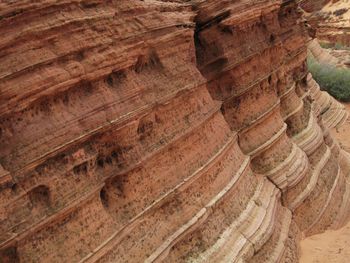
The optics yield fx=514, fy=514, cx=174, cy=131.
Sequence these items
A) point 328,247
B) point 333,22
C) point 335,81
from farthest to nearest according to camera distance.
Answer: point 333,22
point 335,81
point 328,247

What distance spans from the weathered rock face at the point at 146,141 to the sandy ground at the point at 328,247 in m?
0.23

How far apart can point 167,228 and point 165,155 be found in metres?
0.89

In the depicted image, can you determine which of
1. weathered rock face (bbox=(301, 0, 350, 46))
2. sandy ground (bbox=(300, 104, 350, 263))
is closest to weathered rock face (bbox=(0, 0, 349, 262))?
sandy ground (bbox=(300, 104, 350, 263))

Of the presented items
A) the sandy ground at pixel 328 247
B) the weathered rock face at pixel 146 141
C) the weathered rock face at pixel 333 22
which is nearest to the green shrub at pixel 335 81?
the weathered rock face at pixel 146 141

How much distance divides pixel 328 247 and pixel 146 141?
4143mm

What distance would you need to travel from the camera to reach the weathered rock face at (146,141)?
499 centimetres

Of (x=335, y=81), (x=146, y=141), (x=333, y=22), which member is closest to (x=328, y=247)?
(x=146, y=141)

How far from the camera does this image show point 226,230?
6797 mm

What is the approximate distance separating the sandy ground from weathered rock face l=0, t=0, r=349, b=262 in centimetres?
23

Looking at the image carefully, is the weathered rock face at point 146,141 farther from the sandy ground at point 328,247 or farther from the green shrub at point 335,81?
the green shrub at point 335,81

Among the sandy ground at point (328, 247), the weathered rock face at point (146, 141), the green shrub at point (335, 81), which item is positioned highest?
the weathered rock face at point (146, 141)

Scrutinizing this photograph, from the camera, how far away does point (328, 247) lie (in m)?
8.55

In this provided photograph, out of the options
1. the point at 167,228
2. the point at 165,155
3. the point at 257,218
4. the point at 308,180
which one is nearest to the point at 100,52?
the point at 165,155

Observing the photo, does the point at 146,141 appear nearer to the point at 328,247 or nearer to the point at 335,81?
the point at 328,247
